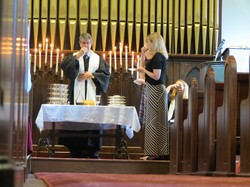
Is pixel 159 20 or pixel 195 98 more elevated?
pixel 159 20

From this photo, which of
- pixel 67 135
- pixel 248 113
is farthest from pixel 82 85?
pixel 248 113

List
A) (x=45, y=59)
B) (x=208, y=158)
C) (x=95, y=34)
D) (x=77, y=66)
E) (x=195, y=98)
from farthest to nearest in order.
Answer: (x=95, y=34)
(x=45, y=59)
(x=77, y=66)
(x=195, y=98)
(x=208, y=158)

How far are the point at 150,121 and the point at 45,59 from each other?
2.68m

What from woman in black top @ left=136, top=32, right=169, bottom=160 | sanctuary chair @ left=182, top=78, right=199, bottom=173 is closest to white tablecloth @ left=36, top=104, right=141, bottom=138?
woman in black top @ left=136, top=32, right=169, bottom=160

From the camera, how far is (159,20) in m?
9.93

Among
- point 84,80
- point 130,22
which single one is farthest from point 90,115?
point 130,22

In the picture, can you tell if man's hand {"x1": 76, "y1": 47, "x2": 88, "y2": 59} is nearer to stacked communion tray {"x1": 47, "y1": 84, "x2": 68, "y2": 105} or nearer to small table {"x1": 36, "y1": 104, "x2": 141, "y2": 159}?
stacked communion tray {"x1": 47, "y1": 84, "x2": 68, "y2": 105}

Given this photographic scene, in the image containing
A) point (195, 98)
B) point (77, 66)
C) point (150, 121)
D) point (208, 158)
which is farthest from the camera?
point (77, 66)

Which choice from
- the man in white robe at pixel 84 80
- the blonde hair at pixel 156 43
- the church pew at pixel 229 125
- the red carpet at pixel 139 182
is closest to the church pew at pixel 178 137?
the blonde hair at pixel 156 43

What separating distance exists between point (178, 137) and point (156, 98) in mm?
783

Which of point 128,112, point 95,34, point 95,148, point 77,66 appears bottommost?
point 95,148

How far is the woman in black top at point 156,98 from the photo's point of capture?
6949mm

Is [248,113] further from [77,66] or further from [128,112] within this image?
[77,66]

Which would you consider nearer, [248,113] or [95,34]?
[248,113]
